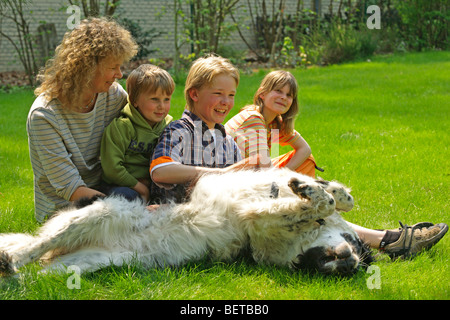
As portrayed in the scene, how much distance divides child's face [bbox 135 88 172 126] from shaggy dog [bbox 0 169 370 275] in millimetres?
820

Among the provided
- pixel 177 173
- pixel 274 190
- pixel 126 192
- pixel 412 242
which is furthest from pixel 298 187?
pixel 126 192

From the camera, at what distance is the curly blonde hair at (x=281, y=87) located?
453 centimetres

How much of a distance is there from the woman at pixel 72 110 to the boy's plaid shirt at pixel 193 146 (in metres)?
0.58

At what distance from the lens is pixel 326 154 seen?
20.1ft

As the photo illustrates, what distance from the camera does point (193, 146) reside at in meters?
3.60

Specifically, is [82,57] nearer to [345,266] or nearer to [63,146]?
[63,146]

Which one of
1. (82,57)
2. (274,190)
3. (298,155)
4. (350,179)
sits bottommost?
Answer: (350,179)

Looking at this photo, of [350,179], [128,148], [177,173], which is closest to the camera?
[177,173]

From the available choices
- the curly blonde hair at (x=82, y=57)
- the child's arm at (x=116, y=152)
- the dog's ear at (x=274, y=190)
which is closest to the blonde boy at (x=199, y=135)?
the child's arm at (x=116, y=152)

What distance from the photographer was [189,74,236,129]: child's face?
12.3 feet

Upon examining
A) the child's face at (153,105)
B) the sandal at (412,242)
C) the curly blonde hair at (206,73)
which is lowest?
the sandal at (412,242)

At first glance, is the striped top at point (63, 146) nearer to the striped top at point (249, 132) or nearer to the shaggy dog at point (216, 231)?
the shaggy dog at point (216, 231)

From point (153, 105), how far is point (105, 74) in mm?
428
